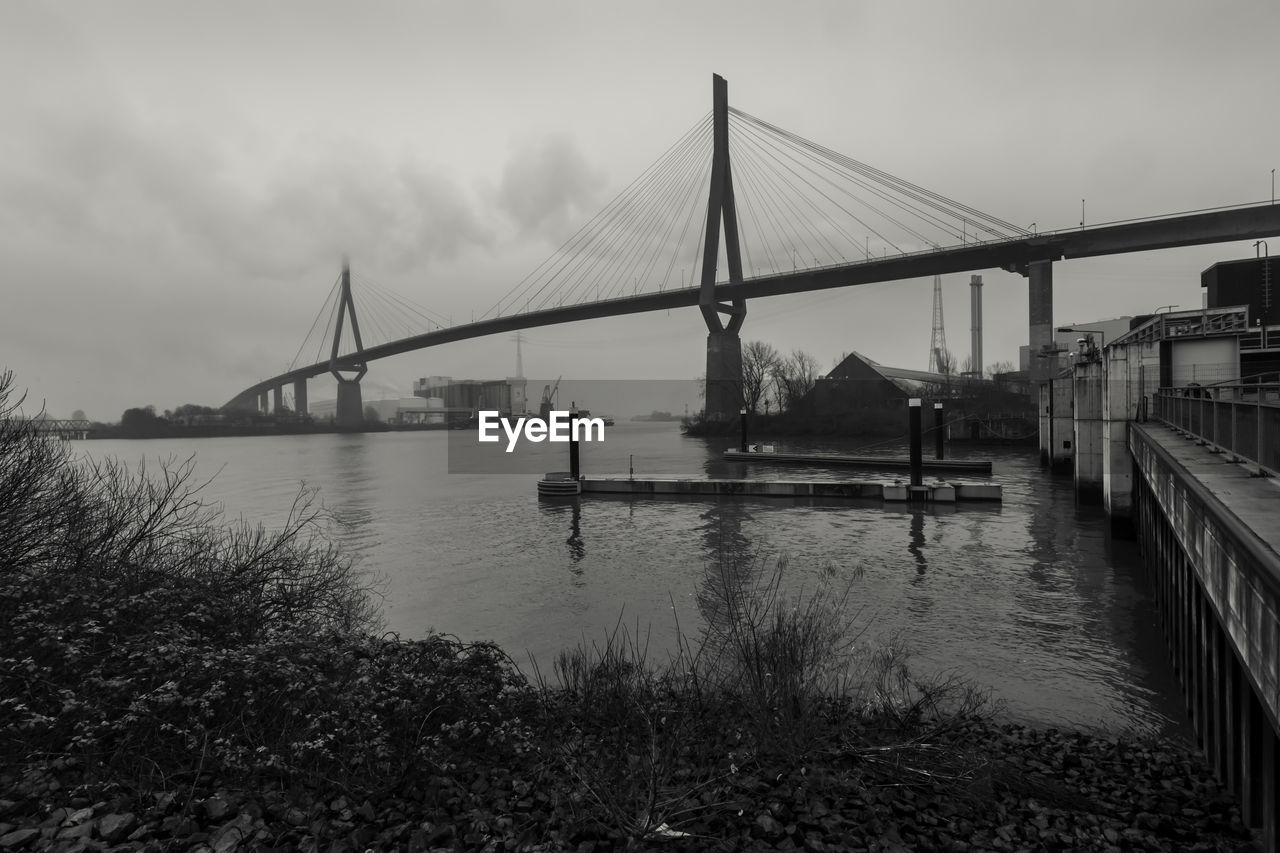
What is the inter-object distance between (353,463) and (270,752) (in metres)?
55.6

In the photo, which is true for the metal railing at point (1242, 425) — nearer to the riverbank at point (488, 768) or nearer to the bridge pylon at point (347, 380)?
the riverbank at point (488, 768)

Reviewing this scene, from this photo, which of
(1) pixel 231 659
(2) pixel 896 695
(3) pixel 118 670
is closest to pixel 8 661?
(3) pixel 118 670

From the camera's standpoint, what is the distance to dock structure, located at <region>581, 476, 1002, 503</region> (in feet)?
75.3

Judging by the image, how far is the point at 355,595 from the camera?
36.4 ft

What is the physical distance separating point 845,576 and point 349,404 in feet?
334

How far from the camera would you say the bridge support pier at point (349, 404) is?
326 ft

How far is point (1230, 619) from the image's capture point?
180 inches

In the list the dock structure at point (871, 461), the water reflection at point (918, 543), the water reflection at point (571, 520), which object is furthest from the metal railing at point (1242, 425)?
the dock structure at point (871, 461)

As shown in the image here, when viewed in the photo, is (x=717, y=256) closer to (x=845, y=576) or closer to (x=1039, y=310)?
(x=1039, y=310)

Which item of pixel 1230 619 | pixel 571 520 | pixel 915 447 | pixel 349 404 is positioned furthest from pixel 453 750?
pixel 349 404

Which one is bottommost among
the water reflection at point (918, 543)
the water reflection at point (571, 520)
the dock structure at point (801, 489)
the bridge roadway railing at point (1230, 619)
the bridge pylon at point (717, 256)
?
the water reflection at point (571, 520)

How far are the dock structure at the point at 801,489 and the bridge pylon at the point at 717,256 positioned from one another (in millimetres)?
32276

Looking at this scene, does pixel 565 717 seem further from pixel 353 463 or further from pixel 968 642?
pixel 353 463

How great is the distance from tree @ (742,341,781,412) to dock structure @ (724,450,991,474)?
3348cm
